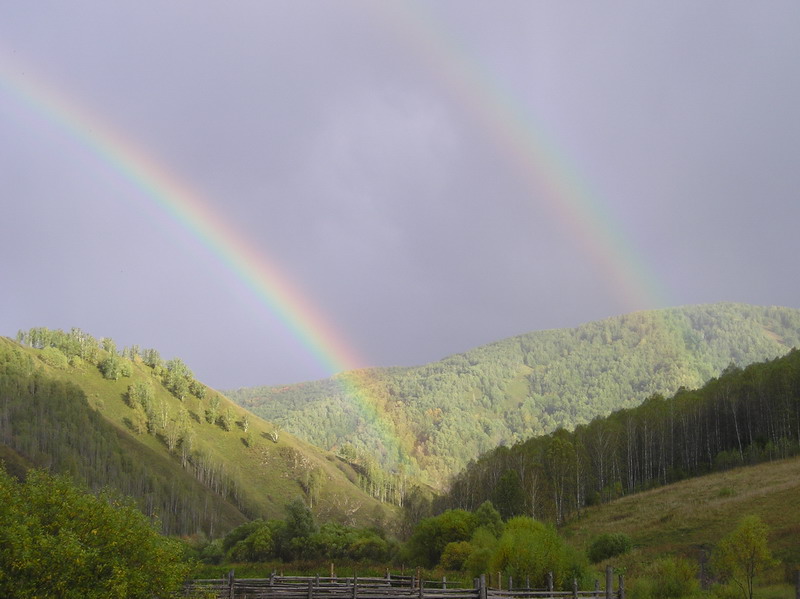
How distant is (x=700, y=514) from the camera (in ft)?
183

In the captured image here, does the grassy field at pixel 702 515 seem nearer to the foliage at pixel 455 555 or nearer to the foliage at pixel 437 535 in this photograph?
the foliage at pixel 437 535

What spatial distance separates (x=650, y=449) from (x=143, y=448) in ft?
391

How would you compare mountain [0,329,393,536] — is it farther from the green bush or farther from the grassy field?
the grassy field

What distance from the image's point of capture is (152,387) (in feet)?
620

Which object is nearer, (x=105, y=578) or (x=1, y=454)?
(x=105, y=578)

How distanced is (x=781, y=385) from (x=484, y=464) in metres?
50.1

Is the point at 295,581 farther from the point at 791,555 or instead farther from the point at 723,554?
the point at 791,555

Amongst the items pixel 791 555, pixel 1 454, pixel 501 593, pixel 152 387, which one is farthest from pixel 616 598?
pixel 152 387

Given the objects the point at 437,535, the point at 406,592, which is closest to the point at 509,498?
the point at 437,535

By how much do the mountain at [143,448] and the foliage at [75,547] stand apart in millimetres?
104640

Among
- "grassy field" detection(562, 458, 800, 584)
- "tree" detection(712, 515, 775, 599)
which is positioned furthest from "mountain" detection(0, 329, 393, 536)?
"tree" detection(712, 515, 775, 599)

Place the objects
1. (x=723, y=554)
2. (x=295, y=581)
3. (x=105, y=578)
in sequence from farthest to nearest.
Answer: (x=295, y=581) < (x=723, y=554) < (x=105, y=578)

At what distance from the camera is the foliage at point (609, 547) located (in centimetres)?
5062

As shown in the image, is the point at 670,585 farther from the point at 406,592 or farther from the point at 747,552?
the point at 406,592
